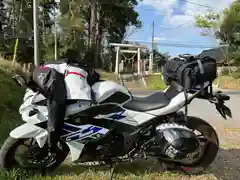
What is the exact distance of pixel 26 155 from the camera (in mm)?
3006

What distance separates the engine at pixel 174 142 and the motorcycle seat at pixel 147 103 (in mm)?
208

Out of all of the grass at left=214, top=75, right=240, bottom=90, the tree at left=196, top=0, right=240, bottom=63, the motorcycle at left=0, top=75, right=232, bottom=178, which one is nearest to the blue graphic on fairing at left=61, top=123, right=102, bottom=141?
the motorcycle at left=0, top=75, right=232, bottom=178

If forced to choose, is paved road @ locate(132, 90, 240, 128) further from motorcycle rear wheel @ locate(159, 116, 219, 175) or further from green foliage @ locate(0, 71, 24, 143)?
green foliage @ locate(0, 71, 24, 143)

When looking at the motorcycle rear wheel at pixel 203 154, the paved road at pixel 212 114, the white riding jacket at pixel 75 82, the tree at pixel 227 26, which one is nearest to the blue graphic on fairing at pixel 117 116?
the white riding jacket at pixel 75 82

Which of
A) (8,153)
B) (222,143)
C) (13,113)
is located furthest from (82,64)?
(13,113)

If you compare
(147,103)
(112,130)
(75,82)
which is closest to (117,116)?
(112,130)

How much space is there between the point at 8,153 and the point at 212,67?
2134 mm

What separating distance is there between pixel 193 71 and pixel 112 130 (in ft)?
3.10

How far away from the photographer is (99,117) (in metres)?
2.90

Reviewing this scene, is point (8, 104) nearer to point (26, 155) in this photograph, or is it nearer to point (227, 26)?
point (26, 155)

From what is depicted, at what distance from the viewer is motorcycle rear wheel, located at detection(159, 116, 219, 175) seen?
333cm

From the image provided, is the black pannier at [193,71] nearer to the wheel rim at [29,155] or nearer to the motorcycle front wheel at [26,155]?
the motorcycle front wheel at [26,155]

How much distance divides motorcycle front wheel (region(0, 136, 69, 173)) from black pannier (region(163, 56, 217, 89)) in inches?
51.9

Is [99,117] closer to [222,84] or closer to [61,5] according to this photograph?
[222,84]
